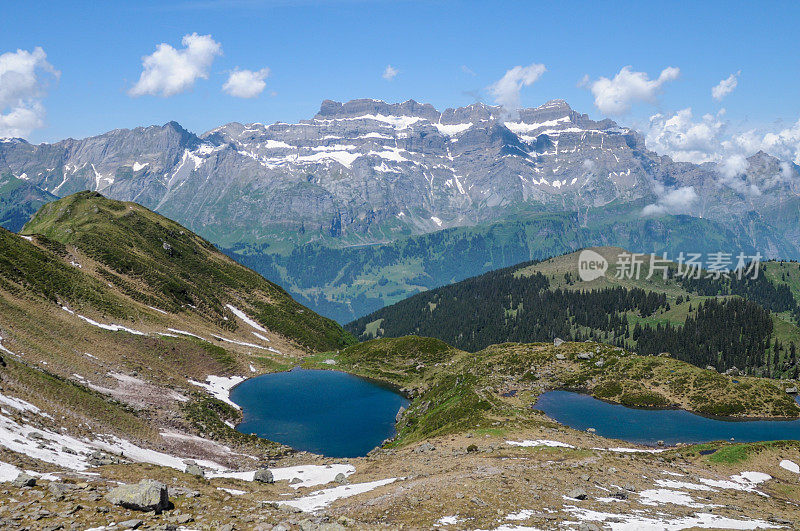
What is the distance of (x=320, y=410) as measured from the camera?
3556 inches

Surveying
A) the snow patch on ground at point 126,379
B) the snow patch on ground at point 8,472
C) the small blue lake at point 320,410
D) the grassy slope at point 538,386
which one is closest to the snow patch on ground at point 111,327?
the snow patch on ground at point 126,379

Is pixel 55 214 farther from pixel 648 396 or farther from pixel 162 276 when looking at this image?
pixel 648 396

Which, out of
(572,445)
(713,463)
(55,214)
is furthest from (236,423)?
(55,214)

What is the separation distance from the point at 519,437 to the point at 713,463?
22.1 meters

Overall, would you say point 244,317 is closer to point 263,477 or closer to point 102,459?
point 263,477

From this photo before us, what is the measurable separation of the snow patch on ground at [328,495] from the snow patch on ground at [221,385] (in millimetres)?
51744

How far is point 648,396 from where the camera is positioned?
92.7m

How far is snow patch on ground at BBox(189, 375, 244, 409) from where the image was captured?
3413 inches

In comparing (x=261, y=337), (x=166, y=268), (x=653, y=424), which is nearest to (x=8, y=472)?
(x=653, y=424)

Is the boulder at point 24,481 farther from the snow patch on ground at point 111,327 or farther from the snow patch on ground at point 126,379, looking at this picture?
the snow patch on ground at point 111,327

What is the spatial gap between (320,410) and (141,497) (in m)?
68.5

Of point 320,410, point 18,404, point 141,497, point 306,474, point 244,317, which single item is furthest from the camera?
point 244,317

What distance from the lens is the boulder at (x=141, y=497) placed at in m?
23.7

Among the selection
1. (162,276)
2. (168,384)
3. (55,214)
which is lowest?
(168,384)
